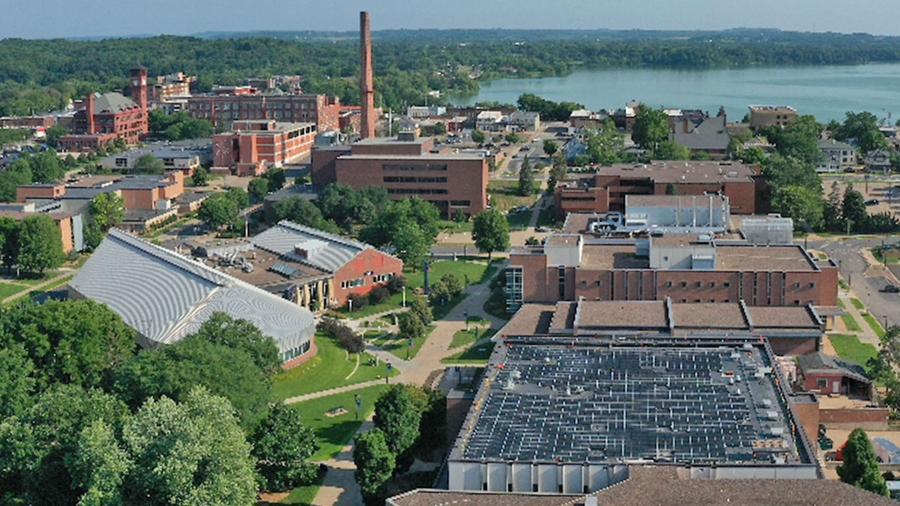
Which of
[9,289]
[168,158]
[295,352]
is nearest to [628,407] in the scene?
[295,352]

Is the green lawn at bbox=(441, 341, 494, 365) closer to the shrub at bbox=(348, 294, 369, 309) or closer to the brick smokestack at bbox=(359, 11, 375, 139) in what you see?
the shrub at bbox=(348, 294, 369, 309)

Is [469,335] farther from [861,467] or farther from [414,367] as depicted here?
[861,467]

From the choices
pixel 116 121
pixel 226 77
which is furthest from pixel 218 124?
pixel 226 77

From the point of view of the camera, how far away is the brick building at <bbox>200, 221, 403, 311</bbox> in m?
26.9

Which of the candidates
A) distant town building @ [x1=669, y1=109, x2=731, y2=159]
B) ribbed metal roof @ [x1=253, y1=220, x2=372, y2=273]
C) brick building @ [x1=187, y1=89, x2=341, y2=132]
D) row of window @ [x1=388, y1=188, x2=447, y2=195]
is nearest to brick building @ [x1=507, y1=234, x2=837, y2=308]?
ribbed metal roof @ [x1=253, y1=220, x2=372, y2=273]

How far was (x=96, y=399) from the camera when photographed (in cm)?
1556

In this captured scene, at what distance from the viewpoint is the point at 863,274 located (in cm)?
3047

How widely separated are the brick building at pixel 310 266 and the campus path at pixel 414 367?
246 centimetres

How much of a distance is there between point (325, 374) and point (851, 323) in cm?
1222

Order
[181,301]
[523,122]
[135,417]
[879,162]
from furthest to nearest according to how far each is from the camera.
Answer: [523,122] < [879,162] < [181,301] < [135,417]

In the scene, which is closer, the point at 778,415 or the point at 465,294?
the point at 778,415

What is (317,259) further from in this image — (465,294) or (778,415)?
(778,415)

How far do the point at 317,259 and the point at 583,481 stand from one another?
15.2 meters

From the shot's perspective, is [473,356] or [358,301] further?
[358,301]
